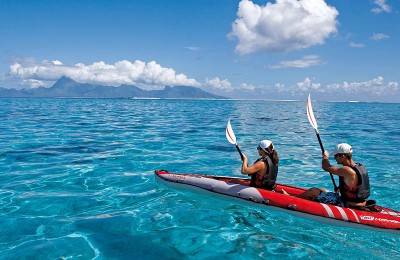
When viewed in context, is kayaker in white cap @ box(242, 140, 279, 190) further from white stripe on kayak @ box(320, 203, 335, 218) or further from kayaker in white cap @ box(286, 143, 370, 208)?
white stripe on kayak @ box(320, 203, 335, 218)

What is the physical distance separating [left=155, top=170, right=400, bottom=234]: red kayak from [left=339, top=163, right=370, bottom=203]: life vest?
0.27 m

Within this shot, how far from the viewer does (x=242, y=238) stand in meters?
7.51

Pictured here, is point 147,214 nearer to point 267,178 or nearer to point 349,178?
point 267,178

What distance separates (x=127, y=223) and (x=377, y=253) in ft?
18.3

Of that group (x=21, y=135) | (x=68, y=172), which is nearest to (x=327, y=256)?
(x=68, y=172)

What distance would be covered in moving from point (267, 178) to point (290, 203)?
90 centimetres

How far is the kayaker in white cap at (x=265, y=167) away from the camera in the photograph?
875 cm

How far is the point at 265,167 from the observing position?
29.0ft

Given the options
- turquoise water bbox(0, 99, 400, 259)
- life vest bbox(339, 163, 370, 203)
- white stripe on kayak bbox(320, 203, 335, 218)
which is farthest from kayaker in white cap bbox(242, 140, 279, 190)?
life vest bbox(339, 163, 370, 203)

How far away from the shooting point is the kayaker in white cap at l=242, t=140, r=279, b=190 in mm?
8750

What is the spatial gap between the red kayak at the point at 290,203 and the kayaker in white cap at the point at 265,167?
0.30m

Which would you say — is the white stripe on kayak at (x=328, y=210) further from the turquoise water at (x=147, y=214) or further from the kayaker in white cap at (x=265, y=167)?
the kayaker in white cap at (x=265, y=167)

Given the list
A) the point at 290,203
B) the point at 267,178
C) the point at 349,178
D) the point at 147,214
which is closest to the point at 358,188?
the point at 349,178

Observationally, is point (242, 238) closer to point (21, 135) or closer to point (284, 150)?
point (284, 150)
